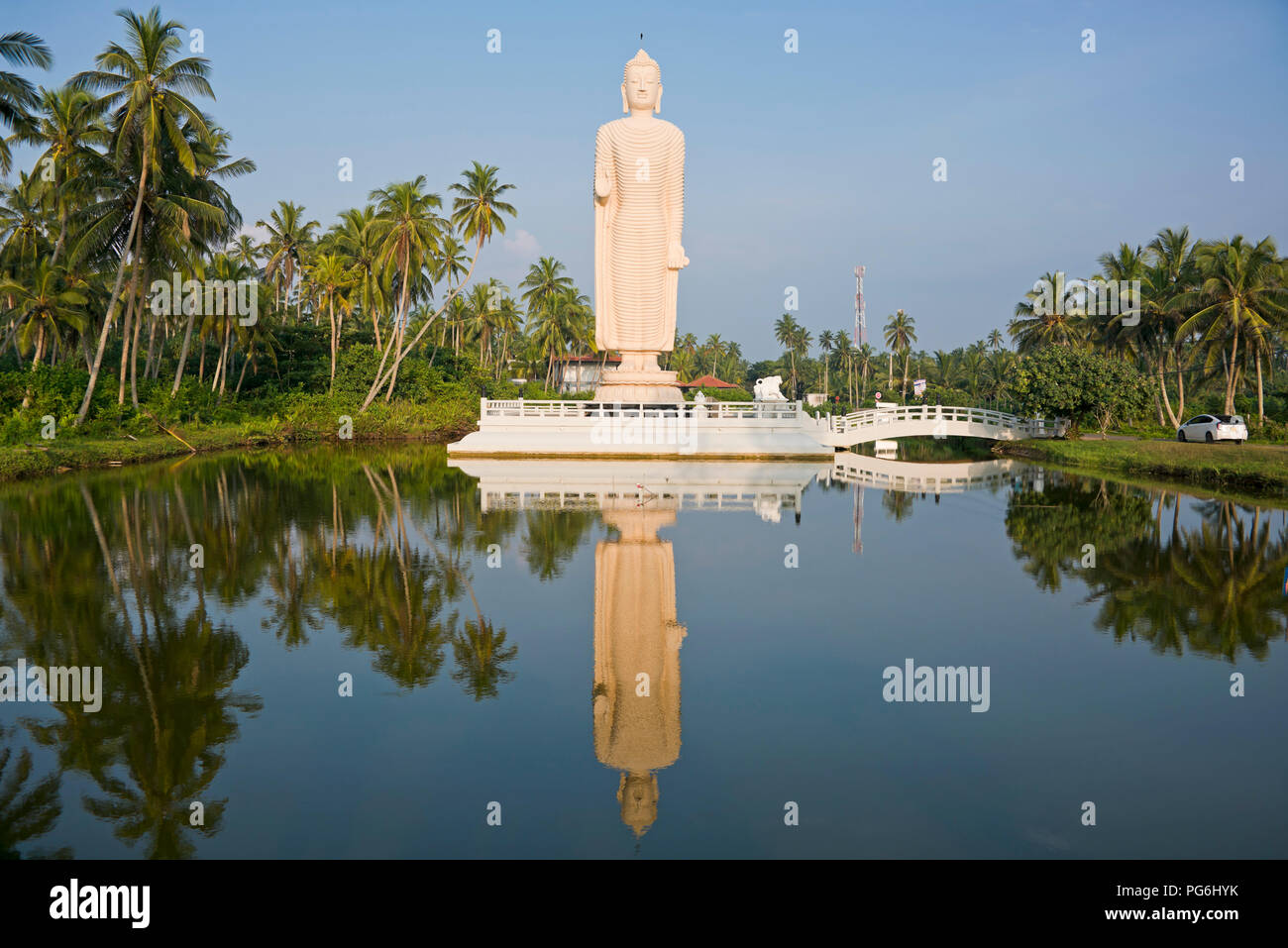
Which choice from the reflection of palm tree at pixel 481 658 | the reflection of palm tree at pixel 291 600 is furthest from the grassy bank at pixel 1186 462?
the reflection of palm tree at pixel 291 600

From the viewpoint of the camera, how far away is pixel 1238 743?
641cm

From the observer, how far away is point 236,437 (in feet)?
112

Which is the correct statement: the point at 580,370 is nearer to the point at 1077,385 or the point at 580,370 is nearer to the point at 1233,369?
the point at 1077,385

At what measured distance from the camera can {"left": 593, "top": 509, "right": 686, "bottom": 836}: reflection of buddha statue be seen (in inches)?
235

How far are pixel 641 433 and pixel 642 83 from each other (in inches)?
519

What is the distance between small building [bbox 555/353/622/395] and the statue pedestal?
3836 centimetres

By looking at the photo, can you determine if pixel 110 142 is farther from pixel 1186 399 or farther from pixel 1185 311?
pixel 1186 399

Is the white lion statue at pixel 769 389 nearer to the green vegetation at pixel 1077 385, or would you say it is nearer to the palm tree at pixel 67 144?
the green vegetation at pixel 1077 385

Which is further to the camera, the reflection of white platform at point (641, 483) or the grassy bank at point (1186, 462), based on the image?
the grassy bank at point (1186, 462)

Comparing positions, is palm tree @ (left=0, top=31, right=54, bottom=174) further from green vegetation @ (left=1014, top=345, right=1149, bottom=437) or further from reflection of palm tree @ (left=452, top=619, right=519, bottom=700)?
green vegetation @ (left=1014, top=345, right=1149, bottom=437)

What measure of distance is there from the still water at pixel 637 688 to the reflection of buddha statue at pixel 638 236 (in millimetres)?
17658

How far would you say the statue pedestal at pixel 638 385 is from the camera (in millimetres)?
30656
